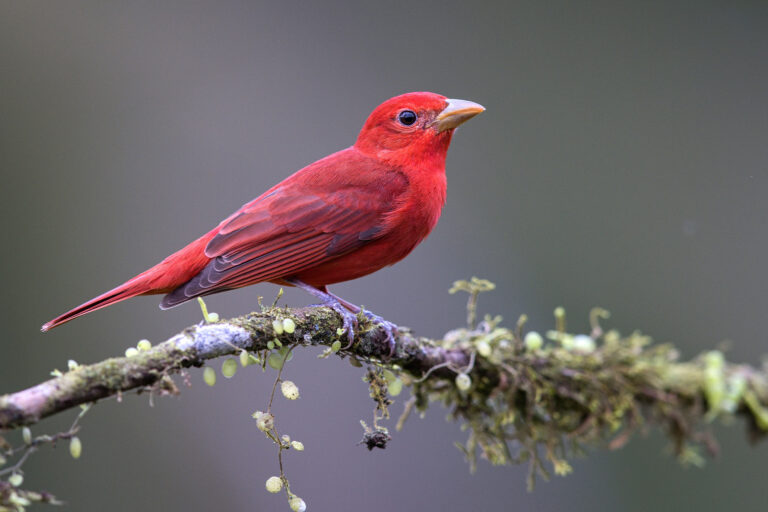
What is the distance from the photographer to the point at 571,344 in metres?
2.33

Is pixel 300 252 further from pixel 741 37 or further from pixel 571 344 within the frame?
pixel 741 37

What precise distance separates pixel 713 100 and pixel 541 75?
1402 millimetres

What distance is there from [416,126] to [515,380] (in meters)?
1.79

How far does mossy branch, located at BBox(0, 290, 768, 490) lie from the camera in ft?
6.31

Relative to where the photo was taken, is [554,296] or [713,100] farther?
[713,100]

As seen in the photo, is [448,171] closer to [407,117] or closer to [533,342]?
[407,117]

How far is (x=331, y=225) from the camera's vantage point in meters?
3.48

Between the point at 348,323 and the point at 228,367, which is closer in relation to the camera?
the point at 228,367

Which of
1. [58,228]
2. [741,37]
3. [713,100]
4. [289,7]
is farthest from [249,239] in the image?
[741,37]

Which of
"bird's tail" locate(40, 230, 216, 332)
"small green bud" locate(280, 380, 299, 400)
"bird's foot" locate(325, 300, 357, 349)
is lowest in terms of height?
"small green bud" locate(280, 380, 299, 400)

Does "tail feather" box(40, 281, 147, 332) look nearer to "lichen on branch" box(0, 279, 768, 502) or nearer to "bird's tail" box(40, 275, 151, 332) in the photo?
"bird's tail" box(40, 275, 151, 332)

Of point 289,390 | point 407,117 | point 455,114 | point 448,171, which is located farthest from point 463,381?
point 448,171

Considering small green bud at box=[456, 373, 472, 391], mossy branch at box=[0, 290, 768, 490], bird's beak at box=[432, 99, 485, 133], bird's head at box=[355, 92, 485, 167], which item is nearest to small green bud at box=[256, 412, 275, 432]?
mossy branch at box=[0, 290, 768, 490]

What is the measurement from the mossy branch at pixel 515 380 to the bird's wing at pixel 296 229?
2.22ft
